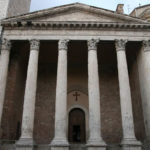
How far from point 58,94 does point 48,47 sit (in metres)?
4.16

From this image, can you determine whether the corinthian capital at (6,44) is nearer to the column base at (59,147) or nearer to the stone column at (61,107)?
the stone column at (61,107)

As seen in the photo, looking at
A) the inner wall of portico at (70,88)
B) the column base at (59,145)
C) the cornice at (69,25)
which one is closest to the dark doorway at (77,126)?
the inner wall of portico at (70,88)

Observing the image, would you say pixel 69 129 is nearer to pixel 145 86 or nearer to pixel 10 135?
pixel 10 135

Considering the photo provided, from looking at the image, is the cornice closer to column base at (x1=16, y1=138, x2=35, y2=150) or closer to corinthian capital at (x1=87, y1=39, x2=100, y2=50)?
corinthian capital at (x1=87, y1=39, x2=100, y2=50)

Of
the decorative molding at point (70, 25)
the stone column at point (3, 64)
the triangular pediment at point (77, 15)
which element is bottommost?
the stone column at point (3, 64)

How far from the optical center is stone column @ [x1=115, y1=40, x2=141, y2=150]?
9617 millimetres

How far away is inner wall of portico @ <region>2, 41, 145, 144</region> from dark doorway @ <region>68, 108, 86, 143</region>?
0.47 meters

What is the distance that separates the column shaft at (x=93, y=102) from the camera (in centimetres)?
986

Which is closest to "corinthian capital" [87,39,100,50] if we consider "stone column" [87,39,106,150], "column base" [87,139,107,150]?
"stone column" [87,39,106,150]

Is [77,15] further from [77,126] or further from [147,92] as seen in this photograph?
[77,126]

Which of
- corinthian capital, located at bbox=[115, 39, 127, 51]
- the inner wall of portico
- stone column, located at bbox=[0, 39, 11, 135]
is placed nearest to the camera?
stone column, located at bbox=[0, 39, 11, 135]

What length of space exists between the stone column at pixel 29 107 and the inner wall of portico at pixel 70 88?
1.71 metres

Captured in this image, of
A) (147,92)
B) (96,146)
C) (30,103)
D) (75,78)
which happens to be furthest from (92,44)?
(96,146)

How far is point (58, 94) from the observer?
10.7 meters
